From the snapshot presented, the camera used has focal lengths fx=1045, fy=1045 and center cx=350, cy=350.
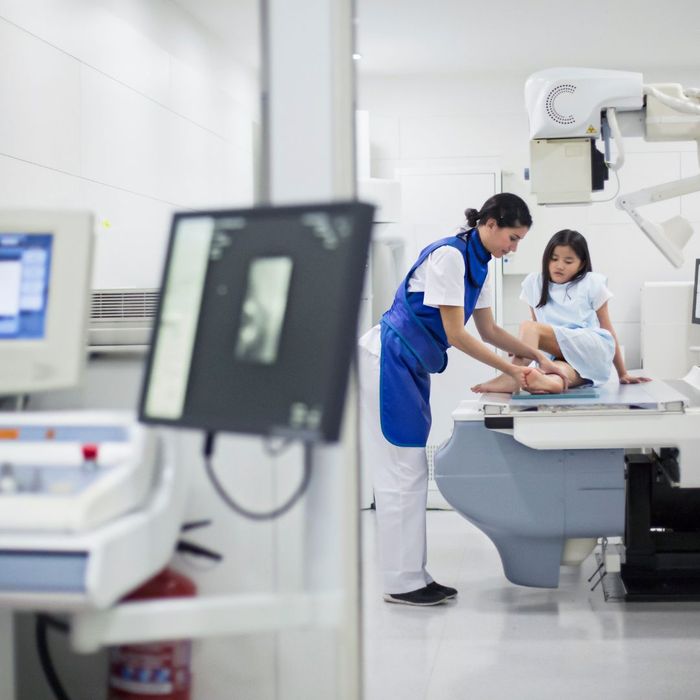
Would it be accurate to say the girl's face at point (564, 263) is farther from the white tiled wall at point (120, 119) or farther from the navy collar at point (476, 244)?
the white tiled wall at point (120, 119)

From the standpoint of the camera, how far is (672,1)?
4.89 meters

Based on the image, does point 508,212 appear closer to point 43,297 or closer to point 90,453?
point 43,297

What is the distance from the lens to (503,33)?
17.7ft

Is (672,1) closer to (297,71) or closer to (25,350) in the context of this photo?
(297,71)

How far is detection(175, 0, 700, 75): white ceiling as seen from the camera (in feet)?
15.8

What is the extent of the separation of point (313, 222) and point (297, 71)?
1.45 ft

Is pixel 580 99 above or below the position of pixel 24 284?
above

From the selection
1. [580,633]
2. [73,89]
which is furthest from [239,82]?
[580,633]

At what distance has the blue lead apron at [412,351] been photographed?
11.8ft

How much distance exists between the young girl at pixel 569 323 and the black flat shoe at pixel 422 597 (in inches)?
29.2

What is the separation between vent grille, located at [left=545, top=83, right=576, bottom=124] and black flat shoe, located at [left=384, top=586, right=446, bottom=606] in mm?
1710

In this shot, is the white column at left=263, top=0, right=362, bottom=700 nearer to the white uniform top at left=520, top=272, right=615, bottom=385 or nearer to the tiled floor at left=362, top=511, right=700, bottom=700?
→ the tiled floor at left=362, top=511, right=700, bottom=700

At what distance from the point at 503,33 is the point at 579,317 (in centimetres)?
168

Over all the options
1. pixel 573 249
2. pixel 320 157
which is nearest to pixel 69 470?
pixel 320 157
